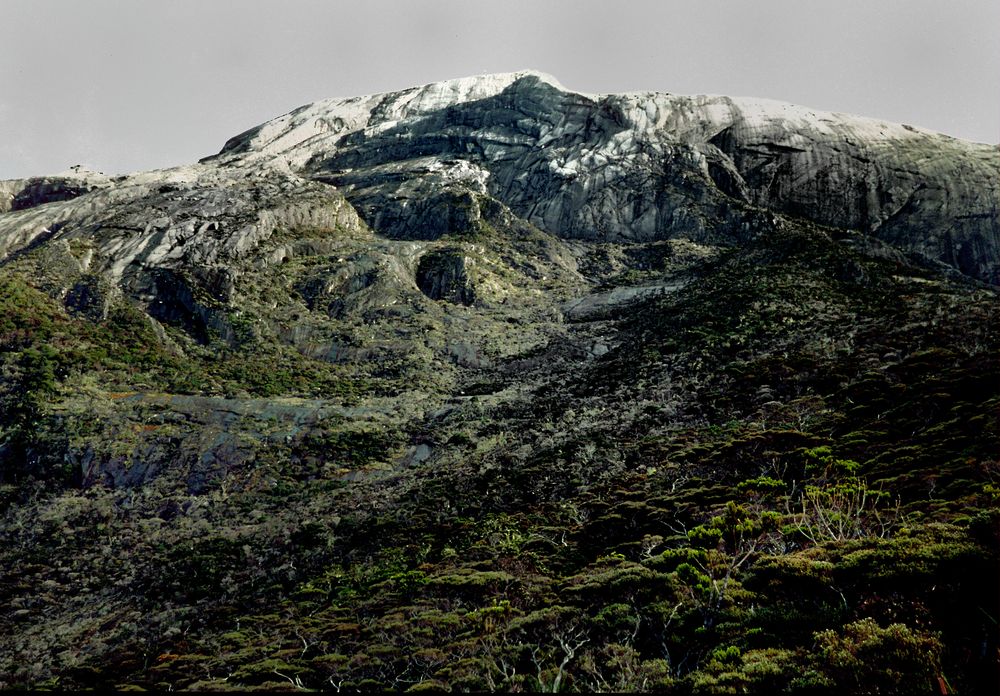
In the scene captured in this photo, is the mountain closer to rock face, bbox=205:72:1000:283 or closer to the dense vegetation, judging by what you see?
the dense vegetation

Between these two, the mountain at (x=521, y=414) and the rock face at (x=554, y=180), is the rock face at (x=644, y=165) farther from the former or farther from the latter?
the mountain at (x=521, y=414)

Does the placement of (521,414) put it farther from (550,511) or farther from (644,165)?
(644,165)

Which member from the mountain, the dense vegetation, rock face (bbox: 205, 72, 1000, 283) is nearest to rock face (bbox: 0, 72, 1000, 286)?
rock face (bbox: 205, 72, 1000, 283)

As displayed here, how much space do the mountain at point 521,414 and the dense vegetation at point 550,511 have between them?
19 centimetres

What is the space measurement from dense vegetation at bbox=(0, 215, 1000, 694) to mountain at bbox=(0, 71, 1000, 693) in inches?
7.6

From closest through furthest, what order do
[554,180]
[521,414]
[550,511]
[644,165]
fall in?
[550,511] → [521,414] → [644,165] → [554,180]

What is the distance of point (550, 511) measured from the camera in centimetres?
3491

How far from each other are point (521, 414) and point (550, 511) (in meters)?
24.2

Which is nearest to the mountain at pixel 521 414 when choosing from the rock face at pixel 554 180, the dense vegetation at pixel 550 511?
the dense vegetation at pixel 550 511

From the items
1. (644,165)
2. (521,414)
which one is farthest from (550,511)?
(644,165)

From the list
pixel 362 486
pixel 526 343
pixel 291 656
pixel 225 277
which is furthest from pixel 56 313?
pixel 291 656

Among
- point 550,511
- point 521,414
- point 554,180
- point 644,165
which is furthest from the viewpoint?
point 554,180

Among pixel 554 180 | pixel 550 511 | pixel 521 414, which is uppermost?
pixel 554 180

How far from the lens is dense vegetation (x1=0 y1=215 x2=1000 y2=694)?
1669 centimetres
